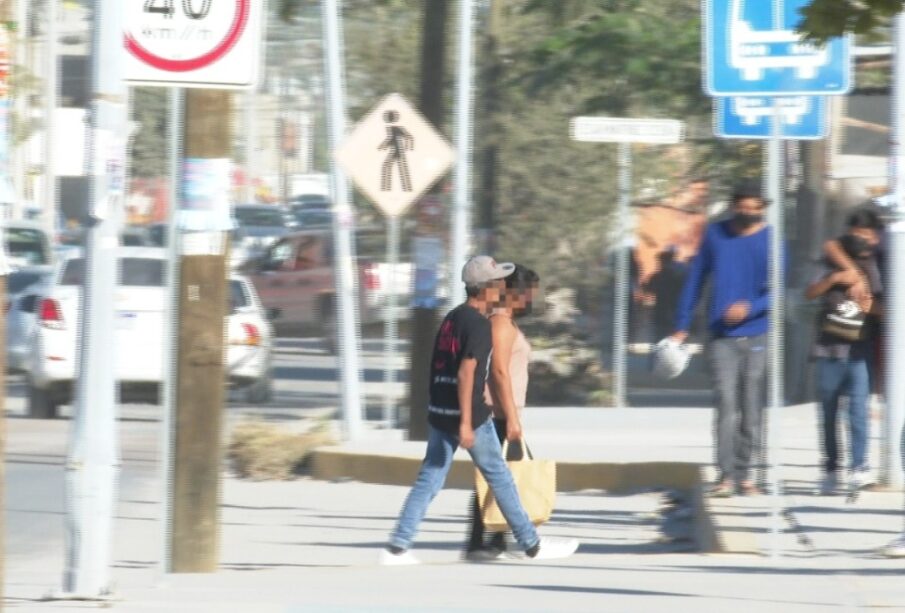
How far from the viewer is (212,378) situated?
9.12 meters

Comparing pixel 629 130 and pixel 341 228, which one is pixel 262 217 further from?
pixel 629 130

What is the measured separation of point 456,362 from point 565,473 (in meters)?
3.98

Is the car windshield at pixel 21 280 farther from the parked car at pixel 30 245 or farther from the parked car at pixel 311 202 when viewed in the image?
the parked car at pixel 311 202

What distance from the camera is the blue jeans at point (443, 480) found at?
9.45 meters

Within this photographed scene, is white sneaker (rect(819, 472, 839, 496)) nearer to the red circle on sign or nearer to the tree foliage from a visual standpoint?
the tree foliage

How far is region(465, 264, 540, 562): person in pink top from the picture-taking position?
973cm

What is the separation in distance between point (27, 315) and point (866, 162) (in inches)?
385

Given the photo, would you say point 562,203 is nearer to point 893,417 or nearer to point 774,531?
point 893,417

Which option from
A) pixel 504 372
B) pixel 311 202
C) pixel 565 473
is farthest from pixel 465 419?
pixel 311 202

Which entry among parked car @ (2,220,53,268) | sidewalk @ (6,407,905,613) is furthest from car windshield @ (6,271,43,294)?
sidewalk @ (6,407,905,613)

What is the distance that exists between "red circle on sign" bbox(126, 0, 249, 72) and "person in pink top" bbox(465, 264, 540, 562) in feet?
6.74

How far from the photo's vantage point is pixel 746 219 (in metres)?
11.1

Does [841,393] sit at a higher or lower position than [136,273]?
lower

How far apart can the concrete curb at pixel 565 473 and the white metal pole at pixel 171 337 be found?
11.7 feet
